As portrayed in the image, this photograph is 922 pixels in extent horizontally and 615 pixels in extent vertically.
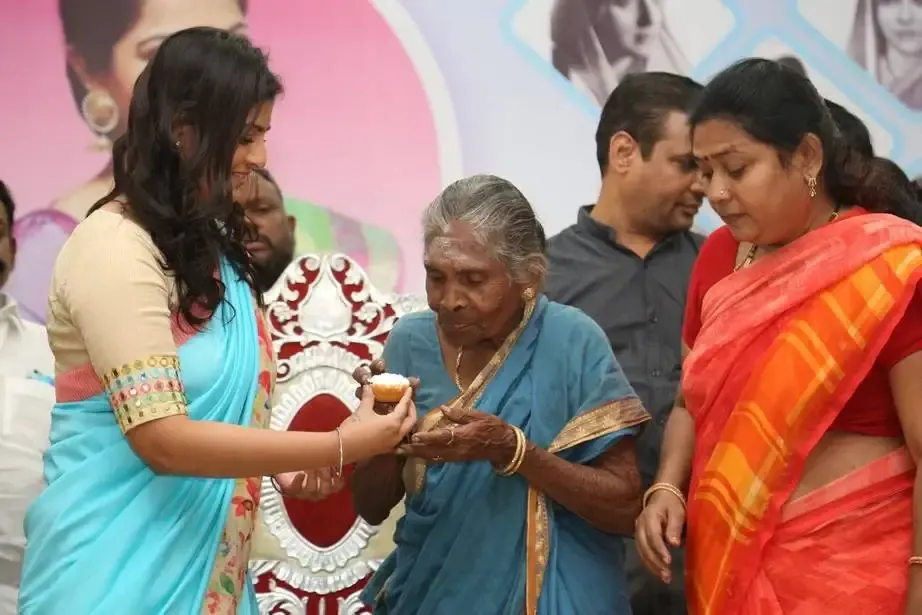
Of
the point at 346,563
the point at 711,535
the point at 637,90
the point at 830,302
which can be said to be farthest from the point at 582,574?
the point at 637,90

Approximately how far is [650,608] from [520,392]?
37.0 inches

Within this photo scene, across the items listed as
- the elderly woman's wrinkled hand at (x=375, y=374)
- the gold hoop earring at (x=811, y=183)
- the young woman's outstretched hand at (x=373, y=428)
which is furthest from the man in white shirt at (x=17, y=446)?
the gold hoop earring at (x=811, y=183)

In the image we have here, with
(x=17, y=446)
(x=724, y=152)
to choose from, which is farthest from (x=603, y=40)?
(x=17, y=446)

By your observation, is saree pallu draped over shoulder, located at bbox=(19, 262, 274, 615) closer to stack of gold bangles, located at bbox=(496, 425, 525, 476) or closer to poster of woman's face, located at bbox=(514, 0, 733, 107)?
stack of gold bangles, located at bbox=(496, 425, 525, 476)

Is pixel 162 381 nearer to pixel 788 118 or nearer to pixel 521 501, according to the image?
pixel 521 501

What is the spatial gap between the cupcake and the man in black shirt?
1.09 metres

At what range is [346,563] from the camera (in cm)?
312

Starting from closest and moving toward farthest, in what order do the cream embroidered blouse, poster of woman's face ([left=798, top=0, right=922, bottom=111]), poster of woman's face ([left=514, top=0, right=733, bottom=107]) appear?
1. the cream embroidered blouse
2. poster of woman's face ([left=514, top=0, right=733, bottom=107])
3. poster of woman's face ([left=798, top=0, right=922, bottom=111])

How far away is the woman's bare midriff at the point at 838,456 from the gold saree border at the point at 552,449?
400mm

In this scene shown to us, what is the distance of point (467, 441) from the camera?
2160 mm

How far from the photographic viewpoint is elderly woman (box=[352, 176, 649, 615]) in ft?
7.57

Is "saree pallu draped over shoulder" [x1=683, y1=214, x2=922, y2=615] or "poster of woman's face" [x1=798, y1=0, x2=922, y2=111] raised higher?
"poster of woman's face" [x1=798, y1=0, x2=922, y2=111]

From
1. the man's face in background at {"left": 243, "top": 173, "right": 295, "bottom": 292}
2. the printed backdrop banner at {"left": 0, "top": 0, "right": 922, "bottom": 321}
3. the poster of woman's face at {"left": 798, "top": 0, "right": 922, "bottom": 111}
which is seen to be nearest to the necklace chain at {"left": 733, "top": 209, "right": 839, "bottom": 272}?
the printed backdrop banner at {"left": 0, "top": 0, "right": 922, "bottom": 321}

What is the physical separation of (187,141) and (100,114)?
1.75 metres
